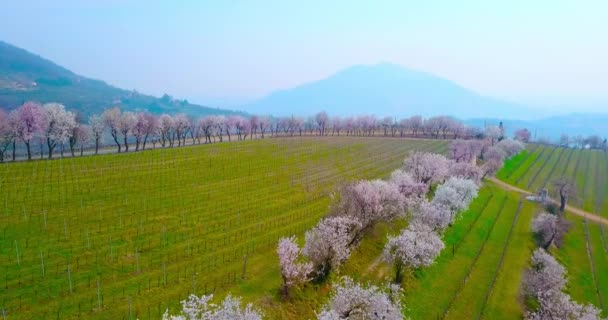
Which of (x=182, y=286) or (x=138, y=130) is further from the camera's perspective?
(x=138, y=130)

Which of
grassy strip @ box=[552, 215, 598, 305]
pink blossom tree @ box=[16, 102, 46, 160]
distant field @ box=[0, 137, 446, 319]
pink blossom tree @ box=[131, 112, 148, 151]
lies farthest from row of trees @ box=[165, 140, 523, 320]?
pink blossom tree @ box=[131, 112, 148, 151]

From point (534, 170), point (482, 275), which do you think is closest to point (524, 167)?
point (534, 170)

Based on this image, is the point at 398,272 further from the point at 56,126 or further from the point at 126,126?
the point at 126,126

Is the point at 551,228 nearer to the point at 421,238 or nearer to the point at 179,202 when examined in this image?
the point at 421,238

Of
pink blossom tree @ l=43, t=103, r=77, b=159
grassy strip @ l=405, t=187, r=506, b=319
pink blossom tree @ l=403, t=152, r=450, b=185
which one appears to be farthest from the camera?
pink blossom tree @ l=43, t=103, r=77, b=159

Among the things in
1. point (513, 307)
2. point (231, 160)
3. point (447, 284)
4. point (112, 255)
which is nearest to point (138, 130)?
point (231, 160)

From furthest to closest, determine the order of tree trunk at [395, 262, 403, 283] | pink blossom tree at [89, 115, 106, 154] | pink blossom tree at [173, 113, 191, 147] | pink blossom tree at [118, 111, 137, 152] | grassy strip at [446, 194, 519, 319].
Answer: pink blossom tree at [173, 113, 191, 147], pink blossom tree at [118, 111, 137, 152], pink blossom tree at [89, 115, 106, 154], tree trunk at [395, 262, 403, 283], grassy strip at [446, 194, 519, 319]

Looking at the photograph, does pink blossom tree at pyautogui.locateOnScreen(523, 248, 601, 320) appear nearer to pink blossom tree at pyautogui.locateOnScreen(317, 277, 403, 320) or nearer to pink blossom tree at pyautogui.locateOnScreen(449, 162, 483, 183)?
pink blossom tree at pyautogui.locateOnScreen(317, 277, 403, 320)
